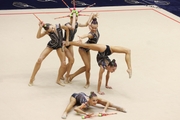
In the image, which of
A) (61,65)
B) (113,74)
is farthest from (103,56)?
(113,74)

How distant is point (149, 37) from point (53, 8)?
2.62 m

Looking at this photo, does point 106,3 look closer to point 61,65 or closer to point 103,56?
point 61,65

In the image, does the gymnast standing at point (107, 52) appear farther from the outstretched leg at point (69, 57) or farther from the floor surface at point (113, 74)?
the floor surface at point (113, 74)

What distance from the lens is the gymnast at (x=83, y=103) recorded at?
5.05m

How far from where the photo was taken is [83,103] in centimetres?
512

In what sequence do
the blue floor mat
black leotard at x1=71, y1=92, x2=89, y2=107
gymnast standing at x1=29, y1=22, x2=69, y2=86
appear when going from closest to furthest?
black leotard at x1=71, y1=92, x2=89, y2=107 → gymnast standing at x1=29, y1=22, x2=69, y2=86 → the blue floor mat

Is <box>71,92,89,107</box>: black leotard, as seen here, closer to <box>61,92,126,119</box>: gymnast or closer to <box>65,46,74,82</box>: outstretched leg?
<box>61,92,126,119</box>: gymnast

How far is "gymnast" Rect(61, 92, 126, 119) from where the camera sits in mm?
5051

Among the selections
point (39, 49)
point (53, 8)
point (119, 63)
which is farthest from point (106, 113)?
point (53, 8)

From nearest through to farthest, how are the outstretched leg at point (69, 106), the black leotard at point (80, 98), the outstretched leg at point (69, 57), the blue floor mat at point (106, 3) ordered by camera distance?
the outstretched leg at point (69, 106) → the black leotard at point (80, 98) → the outstretched leg at point (69, 57) → the blue floor mat at point (106, 3)

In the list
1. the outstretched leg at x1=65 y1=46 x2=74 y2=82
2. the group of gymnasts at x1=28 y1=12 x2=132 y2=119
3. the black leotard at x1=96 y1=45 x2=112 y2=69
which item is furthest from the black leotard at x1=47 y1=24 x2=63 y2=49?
the black leotard at x1=96 y1=45 x2=112 y2=69

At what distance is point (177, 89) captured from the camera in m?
5.95

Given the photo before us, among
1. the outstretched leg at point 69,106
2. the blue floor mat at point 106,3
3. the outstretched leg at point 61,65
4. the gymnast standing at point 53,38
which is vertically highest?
the blue floor mat at point 106,3

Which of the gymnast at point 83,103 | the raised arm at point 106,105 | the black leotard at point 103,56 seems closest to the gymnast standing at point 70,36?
the black leotard at point 103,56
